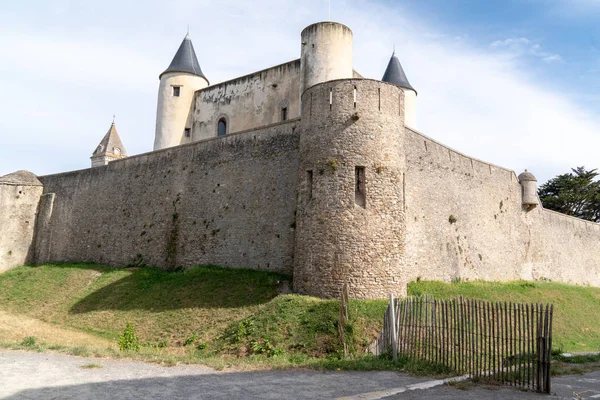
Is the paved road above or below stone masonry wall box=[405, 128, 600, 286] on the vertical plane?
below

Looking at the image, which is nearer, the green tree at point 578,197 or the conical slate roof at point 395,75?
the conical slate roof at point 395,75

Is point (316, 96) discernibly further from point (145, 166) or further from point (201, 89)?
point (201, 89)

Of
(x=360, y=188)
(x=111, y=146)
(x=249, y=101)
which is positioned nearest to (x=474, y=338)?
(x=360, y=188)

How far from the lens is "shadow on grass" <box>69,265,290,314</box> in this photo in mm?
18828

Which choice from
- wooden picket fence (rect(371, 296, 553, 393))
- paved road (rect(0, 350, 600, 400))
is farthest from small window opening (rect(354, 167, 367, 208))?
paved road (rect(0, 350, 600, 400))

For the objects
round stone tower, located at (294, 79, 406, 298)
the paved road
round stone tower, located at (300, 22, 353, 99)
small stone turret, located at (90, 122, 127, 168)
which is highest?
small stone turret, located at (90, 122, 127, 168)

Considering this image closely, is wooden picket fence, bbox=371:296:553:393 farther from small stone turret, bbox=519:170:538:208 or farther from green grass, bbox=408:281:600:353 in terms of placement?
small stone turret, bbox=519:170:538:208

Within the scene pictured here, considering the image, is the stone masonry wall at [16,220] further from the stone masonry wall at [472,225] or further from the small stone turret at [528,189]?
the small stone turret at [528,189]

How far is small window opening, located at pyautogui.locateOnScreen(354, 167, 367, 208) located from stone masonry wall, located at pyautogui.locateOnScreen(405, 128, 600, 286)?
17.4 feet

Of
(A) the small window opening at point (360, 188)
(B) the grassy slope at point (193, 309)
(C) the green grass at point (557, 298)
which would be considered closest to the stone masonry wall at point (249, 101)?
(B) the grassy slope at point (193, 309)

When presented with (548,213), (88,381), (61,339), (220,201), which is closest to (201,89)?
(220,201)

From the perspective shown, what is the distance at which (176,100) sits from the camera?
1323 inches

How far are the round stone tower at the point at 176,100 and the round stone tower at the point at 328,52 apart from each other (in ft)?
40.4

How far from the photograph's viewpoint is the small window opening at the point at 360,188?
16.9m
